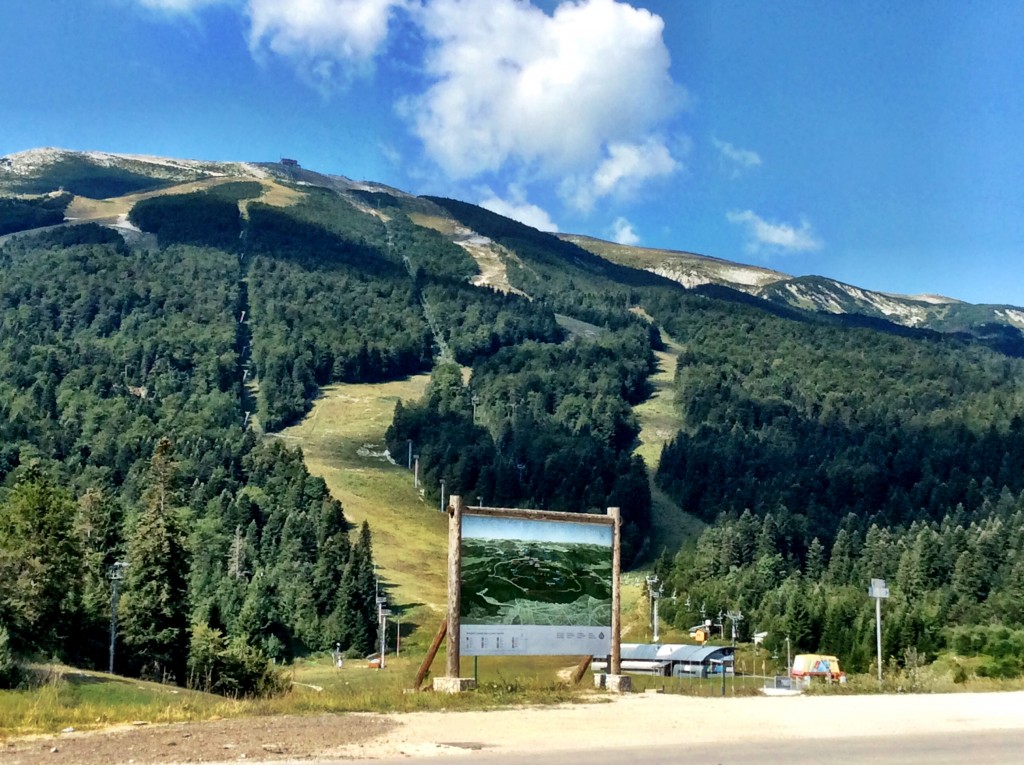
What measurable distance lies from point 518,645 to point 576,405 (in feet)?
566

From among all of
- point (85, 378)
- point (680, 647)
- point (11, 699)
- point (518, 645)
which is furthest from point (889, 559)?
point (85, 378)

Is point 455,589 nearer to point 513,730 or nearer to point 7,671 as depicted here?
point 513,730

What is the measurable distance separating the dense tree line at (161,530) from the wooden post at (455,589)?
11.1 meters

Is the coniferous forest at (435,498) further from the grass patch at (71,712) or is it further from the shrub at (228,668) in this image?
the grass patch at (71,712)

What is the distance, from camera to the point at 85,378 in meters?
181

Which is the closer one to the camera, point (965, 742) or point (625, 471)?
point (965, 742)

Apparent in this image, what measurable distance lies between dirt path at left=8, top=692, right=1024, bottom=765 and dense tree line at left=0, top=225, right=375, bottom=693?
12.5m

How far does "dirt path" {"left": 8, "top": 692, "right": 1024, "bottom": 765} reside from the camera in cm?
1440

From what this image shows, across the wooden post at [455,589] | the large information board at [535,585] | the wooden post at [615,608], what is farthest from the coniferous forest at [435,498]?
the wooden post at [615,608]

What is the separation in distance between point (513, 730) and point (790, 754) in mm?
4757

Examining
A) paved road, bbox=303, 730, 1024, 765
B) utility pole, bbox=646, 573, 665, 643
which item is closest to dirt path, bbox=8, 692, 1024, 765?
paved road, bbox=303, 730, 1024, 765

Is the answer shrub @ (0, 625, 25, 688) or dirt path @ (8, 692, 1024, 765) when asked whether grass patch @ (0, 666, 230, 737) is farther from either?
shrub @ (0, 625, 25, 688)

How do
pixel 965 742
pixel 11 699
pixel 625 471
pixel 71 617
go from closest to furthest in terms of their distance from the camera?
pixel 965 742
pixel 11 699
pixel 71 617
pixel 625 471

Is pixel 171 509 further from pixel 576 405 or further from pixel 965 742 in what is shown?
pixel 576 405
